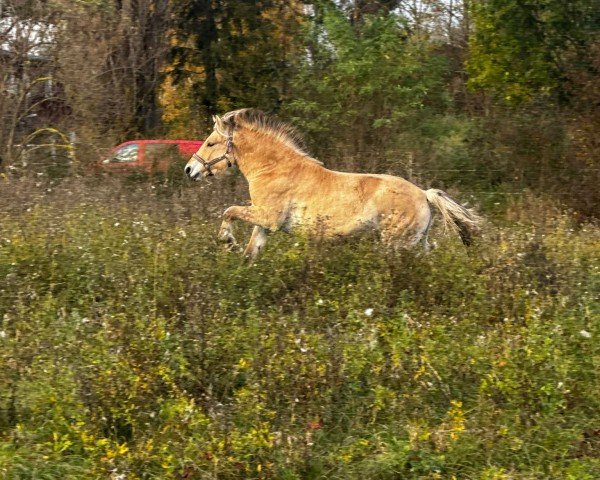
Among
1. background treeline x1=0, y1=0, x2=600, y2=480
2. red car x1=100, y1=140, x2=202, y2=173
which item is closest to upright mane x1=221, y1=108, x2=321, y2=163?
background treeline x1=0, y1=0, x2=600, y2=480

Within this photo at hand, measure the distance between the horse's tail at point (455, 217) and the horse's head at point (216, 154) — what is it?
7.40 feet

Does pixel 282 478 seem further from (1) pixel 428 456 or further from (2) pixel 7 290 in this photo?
(2) pixel 7 290

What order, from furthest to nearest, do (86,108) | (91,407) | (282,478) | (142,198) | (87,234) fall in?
(86,108) → (142,198) → (87,234) → (91,407) → (282,478)

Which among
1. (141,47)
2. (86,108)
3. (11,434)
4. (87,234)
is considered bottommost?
(11,434)

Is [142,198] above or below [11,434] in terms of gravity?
above

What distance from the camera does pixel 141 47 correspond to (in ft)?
69.9

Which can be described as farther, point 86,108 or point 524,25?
point 524,25

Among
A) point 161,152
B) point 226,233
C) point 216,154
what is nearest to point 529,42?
point 161,152

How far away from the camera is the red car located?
1664 cm

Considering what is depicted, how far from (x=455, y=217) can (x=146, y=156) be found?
894cm

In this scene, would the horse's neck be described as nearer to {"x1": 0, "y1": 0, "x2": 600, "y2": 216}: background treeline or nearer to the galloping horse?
the galloping horse

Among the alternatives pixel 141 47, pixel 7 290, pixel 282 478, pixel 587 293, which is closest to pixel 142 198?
pixel 7 290

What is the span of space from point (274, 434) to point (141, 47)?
17069 mm

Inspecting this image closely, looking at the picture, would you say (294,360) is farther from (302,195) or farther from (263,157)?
(263,157)
